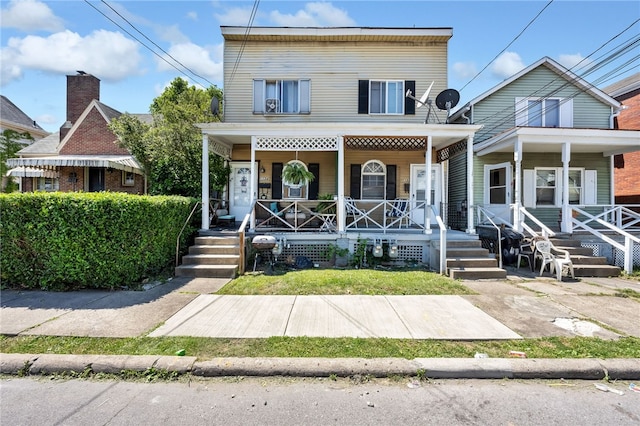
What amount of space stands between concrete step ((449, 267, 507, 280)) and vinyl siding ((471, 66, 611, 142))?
6.44 metres

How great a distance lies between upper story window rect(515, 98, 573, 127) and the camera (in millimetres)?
12195

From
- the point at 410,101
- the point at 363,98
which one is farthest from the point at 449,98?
the point at 363,98

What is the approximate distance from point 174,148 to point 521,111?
43.4 ft

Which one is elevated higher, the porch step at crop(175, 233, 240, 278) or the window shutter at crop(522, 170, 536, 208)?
the window shutter at crop(522, 170, 536, 208)

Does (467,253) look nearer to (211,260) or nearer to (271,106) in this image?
(211,260)

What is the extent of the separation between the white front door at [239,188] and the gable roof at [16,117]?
23.7 metres

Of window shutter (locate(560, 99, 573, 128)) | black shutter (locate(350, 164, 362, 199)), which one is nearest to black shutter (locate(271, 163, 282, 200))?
black shutter (locate(350, 164, 362, 199))

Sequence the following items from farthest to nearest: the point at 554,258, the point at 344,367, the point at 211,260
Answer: the point at 554,258, the point at 211,260, the point at 344,367

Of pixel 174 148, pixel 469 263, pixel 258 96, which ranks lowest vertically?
pixel 469 263

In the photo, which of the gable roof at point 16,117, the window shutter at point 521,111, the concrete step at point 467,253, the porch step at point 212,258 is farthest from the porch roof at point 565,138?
the gable roof at point 16,117

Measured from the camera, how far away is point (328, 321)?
484cm

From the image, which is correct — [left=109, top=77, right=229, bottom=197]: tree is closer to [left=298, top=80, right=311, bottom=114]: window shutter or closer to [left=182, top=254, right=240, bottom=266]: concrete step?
[left=182, top=254, right=240, bottom=266]: concrete step

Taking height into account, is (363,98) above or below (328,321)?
above

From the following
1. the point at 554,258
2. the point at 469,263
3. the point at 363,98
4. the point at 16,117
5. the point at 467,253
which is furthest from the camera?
the point at 16,117
